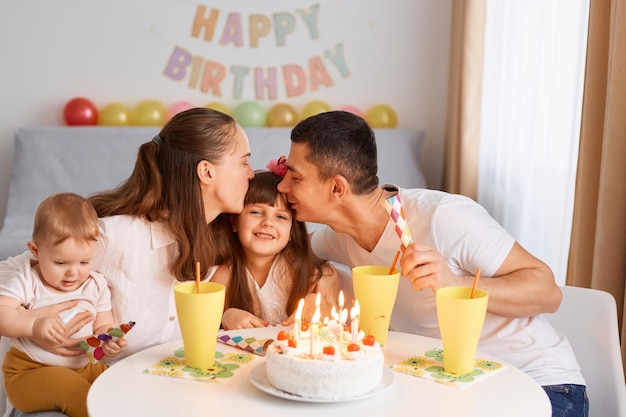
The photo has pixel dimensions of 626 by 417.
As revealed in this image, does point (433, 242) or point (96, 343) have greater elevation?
point (433, 242)

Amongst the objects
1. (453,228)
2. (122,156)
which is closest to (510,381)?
(453,228)

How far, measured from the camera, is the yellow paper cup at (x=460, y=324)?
59.3 inches

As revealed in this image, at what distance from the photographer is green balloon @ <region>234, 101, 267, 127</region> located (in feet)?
15.7

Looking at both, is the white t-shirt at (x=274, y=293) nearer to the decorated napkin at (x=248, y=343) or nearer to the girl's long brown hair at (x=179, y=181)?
the girl's long brown hair at (x=179, y=181)

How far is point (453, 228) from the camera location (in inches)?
79.4

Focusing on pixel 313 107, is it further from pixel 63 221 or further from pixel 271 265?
pixel 63 221

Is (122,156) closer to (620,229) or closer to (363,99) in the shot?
(363,99)

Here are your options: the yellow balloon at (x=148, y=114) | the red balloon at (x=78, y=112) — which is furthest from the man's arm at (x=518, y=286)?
the red balloon at (x=78, y=112)

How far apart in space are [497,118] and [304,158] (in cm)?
217

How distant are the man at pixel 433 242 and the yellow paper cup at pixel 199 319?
0.57 metres

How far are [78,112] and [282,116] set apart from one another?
1.15 meters

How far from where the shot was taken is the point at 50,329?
1761mm

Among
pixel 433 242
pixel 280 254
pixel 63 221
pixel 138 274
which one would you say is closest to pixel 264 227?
pixel 280 254

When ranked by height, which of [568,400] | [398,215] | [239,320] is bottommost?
[568,400]
